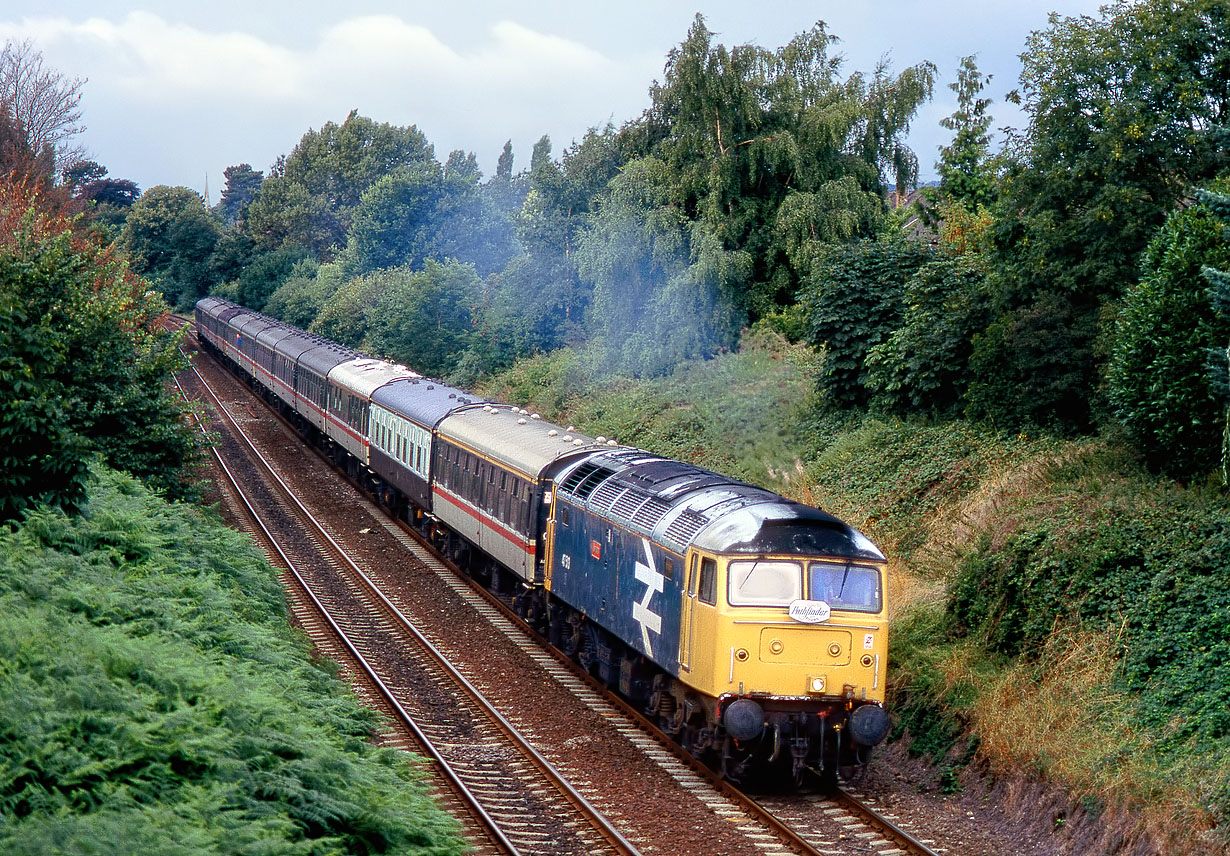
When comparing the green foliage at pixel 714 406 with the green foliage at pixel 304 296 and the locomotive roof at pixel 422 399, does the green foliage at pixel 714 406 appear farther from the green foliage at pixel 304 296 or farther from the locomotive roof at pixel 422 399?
the green foliage at pixel 304 296

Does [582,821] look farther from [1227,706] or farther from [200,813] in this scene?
[1227,706]

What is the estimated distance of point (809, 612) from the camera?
40.0ft

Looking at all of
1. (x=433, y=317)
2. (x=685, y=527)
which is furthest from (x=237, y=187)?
(x=685, y=527)

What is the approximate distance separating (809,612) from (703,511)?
5.91 feet

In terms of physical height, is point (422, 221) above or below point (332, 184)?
below

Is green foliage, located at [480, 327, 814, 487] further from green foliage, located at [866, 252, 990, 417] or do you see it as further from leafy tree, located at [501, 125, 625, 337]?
leafy tree, located at [501, 125, 625, 337]

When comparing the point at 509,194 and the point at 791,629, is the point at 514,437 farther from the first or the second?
the point at 509,194

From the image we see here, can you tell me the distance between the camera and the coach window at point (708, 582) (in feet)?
40.4

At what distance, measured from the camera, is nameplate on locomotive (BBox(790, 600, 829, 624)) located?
39.9 feet

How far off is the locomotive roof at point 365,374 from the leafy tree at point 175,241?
58.0 metres

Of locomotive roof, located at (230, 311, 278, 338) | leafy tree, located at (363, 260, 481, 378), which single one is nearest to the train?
leafy tree, located at (363, 260, 481, 378)

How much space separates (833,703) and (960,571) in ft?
14.7

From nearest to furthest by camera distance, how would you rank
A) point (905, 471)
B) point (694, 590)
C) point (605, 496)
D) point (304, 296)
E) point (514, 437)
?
point (694, 590), point (605, 496), point (514, 437), point (905, 471), point (304, 296)

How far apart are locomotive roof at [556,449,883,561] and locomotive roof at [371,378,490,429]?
932cm
